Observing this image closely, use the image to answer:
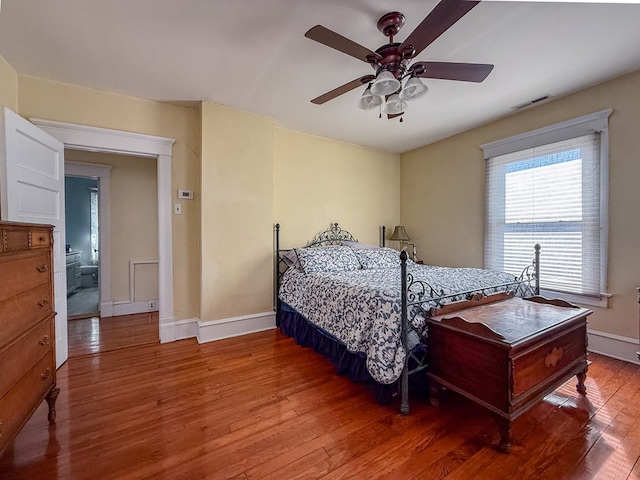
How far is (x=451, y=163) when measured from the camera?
381 centimetres

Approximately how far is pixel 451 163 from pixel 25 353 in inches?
176

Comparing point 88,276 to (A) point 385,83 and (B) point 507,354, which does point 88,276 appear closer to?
(A) point 385,83

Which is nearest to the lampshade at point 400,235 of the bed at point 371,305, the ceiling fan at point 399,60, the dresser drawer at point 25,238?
the bed at point 371,305

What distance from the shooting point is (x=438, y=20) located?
134cm

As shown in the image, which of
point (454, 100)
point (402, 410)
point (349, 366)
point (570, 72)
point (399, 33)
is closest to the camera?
point (402, 410)

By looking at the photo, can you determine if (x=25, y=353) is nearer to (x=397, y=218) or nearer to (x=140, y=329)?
(x=140, y=329)

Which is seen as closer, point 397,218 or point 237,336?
point 237,336

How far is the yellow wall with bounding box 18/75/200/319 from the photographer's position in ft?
7.98

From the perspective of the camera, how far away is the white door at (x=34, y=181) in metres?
1.89

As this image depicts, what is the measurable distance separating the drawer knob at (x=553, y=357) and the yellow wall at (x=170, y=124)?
3066 mm

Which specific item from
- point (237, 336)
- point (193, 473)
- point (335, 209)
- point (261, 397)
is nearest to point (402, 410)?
point (261, 397)

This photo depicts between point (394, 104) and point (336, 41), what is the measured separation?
2.31ft

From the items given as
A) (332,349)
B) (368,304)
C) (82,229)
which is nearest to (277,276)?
(332,349)

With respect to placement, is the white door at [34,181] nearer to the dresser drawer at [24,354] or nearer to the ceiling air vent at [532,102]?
the dresser drawer at [24,354]
